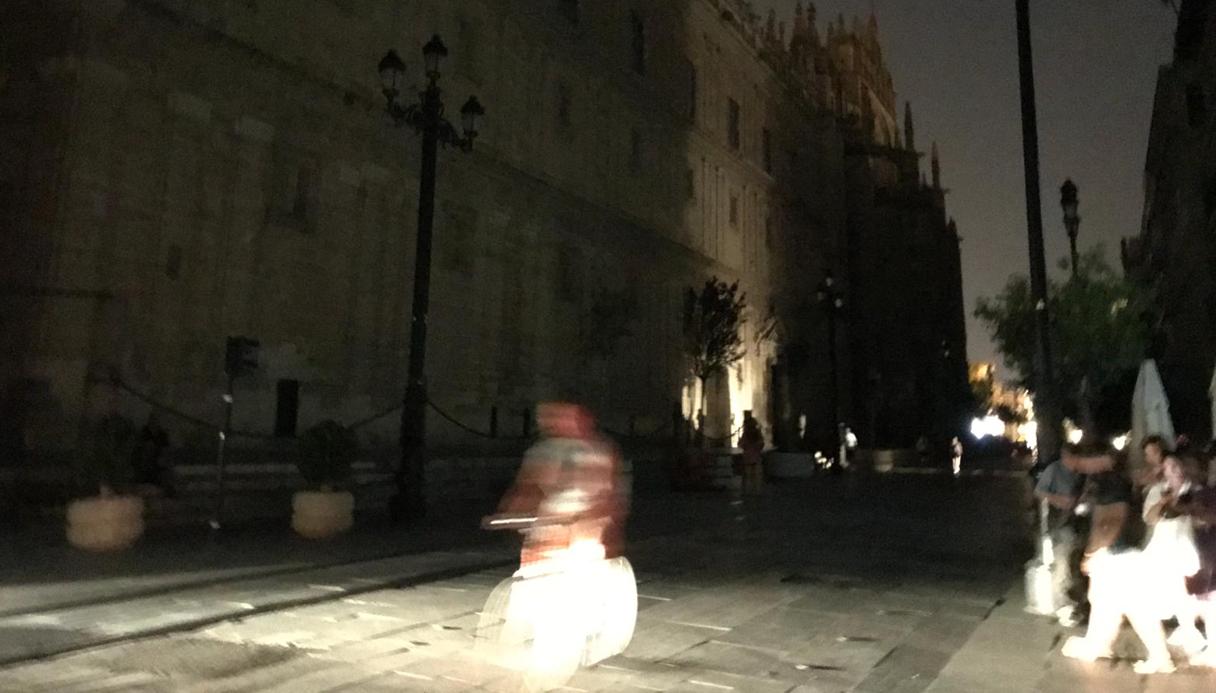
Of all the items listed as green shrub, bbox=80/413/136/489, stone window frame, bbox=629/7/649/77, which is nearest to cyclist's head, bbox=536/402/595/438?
green shrub, bbox=80/413/136/489

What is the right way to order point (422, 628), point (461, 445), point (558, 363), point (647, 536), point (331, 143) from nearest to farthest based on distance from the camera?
point (422, 628) → point (647, 536) → point (331, 143) → point (461, 445) → point (558, 363)

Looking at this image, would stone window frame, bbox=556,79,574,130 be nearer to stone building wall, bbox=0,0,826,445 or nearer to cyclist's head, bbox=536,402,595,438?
stone building wall, bbox=0,0,826,445

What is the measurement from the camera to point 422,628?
24.2 feet

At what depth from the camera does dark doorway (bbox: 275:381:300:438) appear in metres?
19.0

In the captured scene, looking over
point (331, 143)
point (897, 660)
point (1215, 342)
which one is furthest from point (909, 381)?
point (897, 660)

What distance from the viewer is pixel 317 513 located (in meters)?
12.6

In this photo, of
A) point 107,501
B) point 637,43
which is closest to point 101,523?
point 107,501

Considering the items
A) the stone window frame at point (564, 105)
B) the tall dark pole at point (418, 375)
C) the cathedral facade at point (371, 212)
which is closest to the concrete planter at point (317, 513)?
the tall dark pole at point (418, 375)

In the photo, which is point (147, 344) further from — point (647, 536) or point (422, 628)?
point (422, 628)

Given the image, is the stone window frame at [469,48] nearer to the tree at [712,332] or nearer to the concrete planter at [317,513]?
the tree at [712,332]

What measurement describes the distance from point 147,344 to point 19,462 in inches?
121

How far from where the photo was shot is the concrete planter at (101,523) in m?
11.1

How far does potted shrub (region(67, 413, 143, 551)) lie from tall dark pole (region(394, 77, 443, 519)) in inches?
155

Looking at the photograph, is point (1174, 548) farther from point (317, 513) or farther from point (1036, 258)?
point (317, 513)
